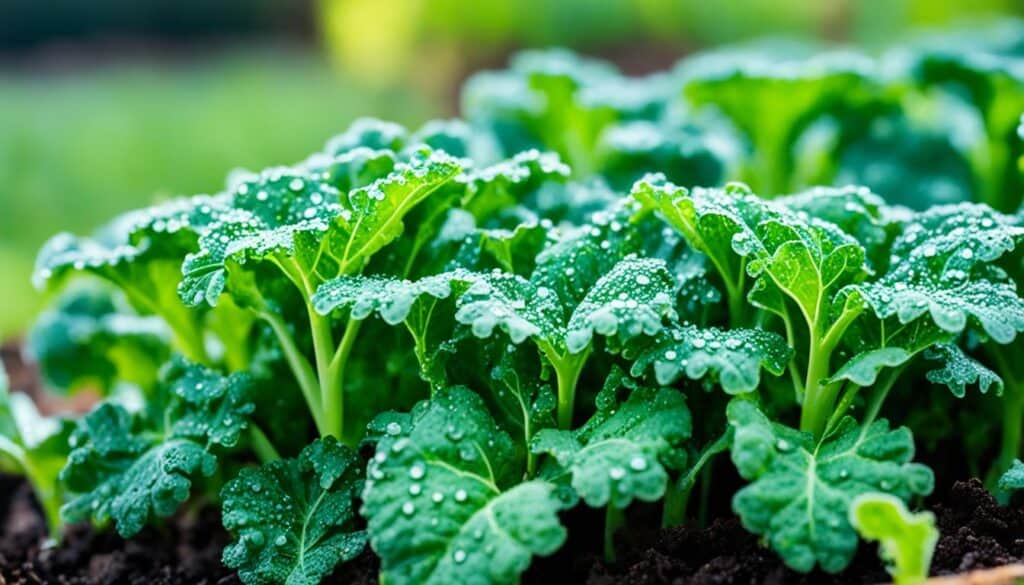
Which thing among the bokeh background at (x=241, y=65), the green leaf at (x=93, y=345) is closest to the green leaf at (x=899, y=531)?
the green leaf at (x=93, y=345)

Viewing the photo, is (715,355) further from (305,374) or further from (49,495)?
(49,495)

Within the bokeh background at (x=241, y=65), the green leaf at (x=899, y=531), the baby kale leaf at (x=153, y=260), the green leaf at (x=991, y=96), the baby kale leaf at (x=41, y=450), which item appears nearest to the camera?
the green leaf at (x=899, y=531)

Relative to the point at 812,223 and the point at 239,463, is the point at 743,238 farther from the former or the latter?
the point at 239,463

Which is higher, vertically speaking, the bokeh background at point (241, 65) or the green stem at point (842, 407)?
the bokeh background at point (241, 65)

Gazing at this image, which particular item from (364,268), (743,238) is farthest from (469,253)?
(743,238)

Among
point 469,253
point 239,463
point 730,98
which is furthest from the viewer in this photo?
point 730,98

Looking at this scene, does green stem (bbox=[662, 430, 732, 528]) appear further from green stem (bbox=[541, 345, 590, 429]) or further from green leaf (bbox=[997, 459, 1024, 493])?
green leaf (bbox=[997, 459, 1024, 493])

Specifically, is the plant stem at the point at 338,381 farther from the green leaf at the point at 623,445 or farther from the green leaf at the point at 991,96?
the green leaf at the point at 991,96
